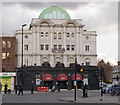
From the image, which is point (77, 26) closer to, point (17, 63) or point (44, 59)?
point (44, 59)

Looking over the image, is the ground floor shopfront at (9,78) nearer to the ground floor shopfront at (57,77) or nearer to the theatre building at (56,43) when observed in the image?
the ground floor shopfront at (57,77)

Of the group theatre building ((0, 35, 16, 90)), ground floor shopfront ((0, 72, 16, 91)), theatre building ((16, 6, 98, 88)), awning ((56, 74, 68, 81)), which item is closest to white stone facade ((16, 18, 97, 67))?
theatre building ((16, 6, 98, 88))

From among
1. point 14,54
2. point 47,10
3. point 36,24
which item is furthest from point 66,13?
point 14,54

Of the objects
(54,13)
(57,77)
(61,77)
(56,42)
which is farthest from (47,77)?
(54,13)

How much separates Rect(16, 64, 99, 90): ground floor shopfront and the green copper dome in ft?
51.5

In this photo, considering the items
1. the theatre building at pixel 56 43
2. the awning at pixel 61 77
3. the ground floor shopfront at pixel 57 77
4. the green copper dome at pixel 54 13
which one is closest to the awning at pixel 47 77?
the ground floor shopfront at pixel 57 77

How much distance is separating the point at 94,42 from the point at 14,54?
20.4 meters

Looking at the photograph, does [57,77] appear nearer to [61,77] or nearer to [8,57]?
[61,77]

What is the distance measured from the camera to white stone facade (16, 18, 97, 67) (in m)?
73.8

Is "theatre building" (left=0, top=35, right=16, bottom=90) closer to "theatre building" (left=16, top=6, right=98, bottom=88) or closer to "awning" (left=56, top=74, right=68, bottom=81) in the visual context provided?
"theatre building" (left=16, top=6, right=98, bottom=88)

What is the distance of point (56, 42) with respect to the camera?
7488cm

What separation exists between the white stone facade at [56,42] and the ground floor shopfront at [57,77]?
19.3 feet

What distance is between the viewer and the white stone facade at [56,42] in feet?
242

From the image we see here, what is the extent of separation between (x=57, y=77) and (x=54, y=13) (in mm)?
19873
